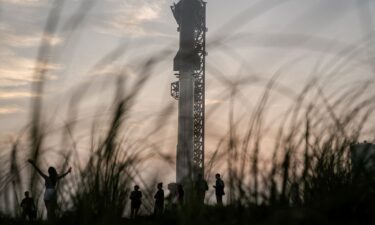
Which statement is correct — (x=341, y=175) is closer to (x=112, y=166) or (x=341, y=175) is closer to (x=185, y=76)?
(x=112, y=166)

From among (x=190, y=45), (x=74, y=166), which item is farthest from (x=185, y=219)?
(x=74, y=166)

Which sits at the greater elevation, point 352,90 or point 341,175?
point 352,90

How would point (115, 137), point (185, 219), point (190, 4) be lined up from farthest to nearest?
1. point (190, 4)
2. point (115, 137)
3. point (185, 219)

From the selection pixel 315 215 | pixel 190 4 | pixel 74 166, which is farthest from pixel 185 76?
pixel 315 215

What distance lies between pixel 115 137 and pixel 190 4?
34389 millimetres

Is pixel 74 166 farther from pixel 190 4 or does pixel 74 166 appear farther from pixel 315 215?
pixel 190 4

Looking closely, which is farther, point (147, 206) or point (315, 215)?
point (147, 206)

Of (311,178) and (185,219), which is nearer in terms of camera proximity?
(185,219)

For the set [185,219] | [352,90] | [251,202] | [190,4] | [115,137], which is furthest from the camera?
[190,4]

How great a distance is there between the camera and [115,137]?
3154 mm

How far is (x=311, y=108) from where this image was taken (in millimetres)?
3602

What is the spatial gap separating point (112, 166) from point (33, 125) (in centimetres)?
57

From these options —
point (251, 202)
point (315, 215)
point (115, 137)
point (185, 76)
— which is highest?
point (185, 76)

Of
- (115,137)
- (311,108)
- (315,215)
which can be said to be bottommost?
(315,215)
